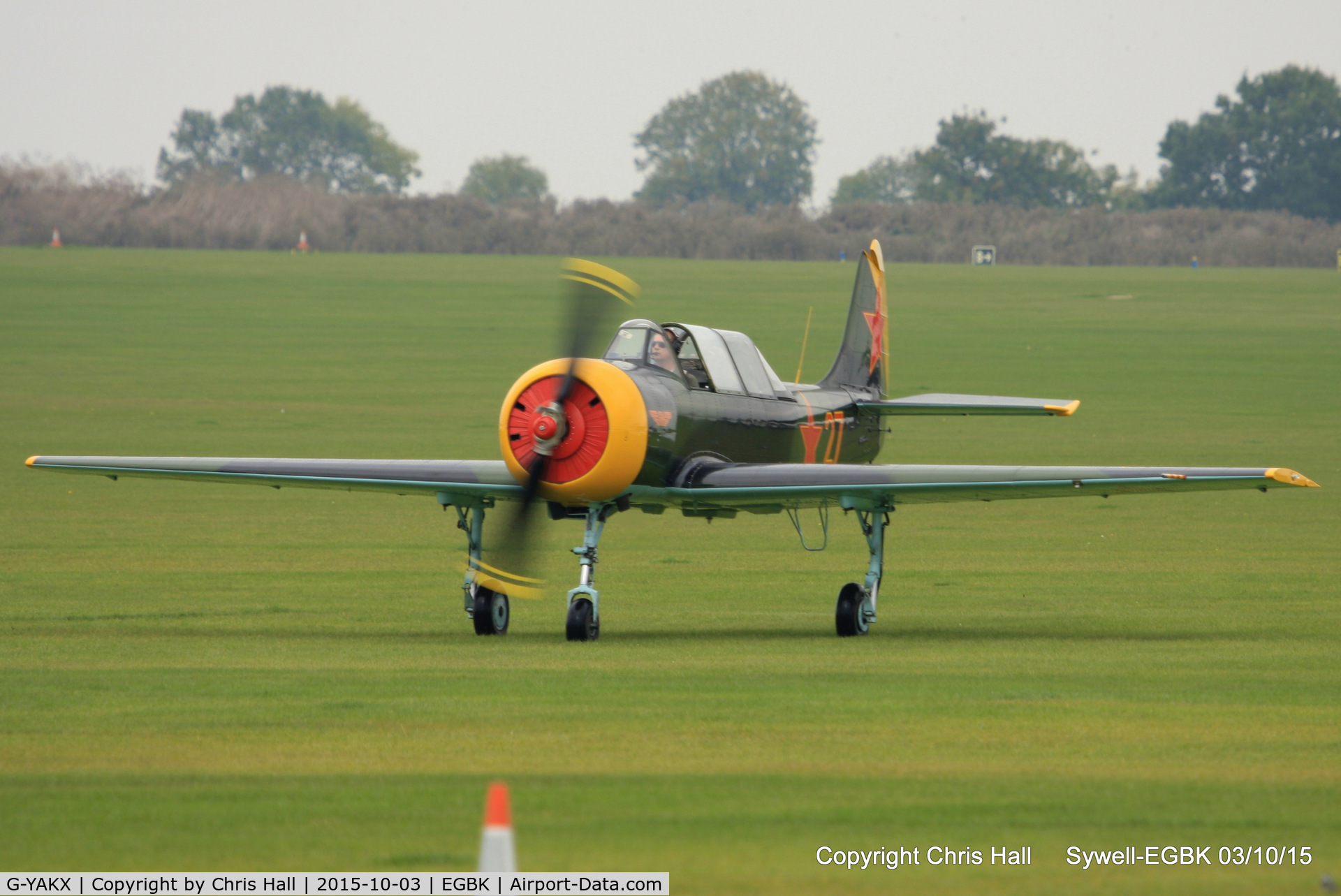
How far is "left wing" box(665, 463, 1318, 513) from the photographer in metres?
13.7

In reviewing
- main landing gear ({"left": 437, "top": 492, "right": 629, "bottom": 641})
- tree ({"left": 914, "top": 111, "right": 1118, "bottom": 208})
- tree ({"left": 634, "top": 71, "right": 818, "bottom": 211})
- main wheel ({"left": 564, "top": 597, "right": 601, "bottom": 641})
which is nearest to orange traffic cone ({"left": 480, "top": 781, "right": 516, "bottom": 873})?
main landing gear ({"left": 437, "top": 492, "right": 629, "bottom": 641})

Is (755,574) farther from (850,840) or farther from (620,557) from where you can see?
(850,840)

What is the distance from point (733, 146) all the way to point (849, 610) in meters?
139

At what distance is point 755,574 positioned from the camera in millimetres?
19812

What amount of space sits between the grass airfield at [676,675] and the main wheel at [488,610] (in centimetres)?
12

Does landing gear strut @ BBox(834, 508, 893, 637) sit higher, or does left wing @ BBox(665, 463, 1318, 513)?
left wing @ BBox(665, 463, 1318, 513)

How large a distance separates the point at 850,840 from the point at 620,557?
47.8 feet

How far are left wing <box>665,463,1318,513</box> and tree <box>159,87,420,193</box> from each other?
134m

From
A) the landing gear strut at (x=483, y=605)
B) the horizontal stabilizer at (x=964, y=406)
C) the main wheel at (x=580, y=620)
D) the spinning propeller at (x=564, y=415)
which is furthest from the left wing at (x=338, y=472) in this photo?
the horizontal stabilizer at (x=964, y=406)

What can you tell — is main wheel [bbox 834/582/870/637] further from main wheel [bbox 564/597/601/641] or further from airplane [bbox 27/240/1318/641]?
main wheel [bbox 564/597/601/641]

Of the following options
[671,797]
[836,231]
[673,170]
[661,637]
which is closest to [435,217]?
[836,231]

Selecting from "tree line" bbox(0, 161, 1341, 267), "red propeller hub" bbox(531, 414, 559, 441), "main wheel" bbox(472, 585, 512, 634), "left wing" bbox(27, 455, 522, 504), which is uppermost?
"tree line" bbox(0, 161, 1341, 267)

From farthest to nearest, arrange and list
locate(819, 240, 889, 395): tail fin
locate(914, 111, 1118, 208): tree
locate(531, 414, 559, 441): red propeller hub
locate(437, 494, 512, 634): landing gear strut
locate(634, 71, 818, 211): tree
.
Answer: locate(634, 71, 818, 211): tree < locate(914, 111, 1118, 208): tree < locate(819, 240, 889, 395): tail fin < locate(437, 494, 512, 634): landing gear strut < locate(531, 414, 559, 441): red propeller hub

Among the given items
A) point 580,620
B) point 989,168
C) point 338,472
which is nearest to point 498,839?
point 580,620
